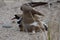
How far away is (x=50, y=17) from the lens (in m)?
0.55

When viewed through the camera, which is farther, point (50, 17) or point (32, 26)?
point (32, 26)

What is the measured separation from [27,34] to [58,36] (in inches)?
102

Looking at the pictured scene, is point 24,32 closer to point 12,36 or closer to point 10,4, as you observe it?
point 12,36

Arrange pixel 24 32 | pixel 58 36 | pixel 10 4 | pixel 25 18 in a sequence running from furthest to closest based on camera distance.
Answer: pixel 10 4
pixel 24 32
pixel 25 18
pixel 58 36

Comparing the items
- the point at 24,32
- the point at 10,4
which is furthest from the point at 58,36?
the point at 10,4

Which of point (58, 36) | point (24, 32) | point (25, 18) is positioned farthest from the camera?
point (24, 32)

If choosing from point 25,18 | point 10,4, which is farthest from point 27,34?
point 10,4

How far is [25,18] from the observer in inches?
117

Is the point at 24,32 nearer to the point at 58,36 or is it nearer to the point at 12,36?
the point at 12,36

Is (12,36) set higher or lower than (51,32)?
lower

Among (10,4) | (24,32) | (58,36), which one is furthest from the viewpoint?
(10,4)

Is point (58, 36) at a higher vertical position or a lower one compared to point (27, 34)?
higher

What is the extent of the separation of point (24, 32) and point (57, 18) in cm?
268

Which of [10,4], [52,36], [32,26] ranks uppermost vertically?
[52,36]
